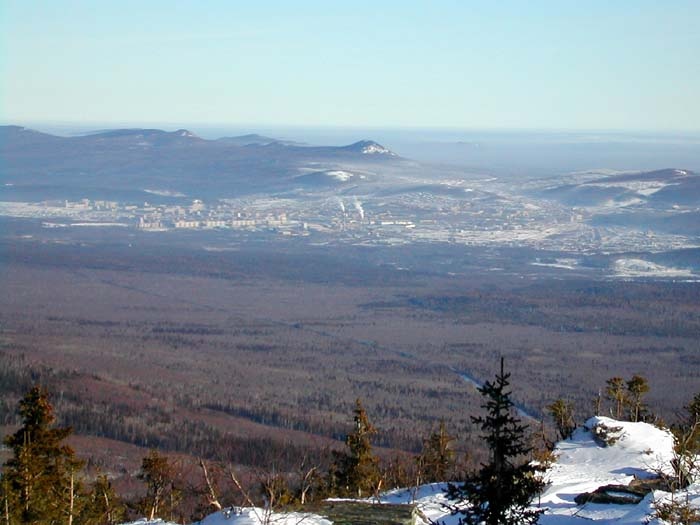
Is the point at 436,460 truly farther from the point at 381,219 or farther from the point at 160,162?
the point at 160,162

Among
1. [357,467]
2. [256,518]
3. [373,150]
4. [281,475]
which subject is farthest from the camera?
[373,150]

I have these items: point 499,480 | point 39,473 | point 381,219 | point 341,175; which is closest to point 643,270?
point 381,219

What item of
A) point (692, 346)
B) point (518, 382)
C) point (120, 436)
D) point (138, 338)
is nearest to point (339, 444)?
point (120, 436)

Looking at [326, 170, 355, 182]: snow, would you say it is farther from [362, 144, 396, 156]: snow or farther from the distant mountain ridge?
[362, 144, 396, 156]: snow

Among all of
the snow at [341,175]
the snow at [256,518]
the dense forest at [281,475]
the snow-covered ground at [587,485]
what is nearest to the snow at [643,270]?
the dense forest at [281,475]

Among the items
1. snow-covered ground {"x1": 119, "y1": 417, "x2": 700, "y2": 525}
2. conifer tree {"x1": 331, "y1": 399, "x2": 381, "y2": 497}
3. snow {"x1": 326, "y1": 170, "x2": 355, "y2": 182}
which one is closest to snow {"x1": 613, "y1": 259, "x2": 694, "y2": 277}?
conifer tree {"x1": 331, "y1": 399, "x2": 381, "y2": 497}

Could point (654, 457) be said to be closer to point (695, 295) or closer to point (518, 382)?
point (518, 382)

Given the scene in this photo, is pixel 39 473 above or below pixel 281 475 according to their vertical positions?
above
